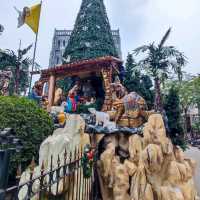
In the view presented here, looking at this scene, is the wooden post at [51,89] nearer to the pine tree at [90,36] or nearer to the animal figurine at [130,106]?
the pine tree at [90,36]

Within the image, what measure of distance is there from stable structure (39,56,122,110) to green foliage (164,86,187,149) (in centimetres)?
312

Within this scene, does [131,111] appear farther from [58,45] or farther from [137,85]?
[58,45]

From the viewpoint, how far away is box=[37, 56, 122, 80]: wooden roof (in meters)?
11.1

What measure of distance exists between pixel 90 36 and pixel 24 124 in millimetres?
12168

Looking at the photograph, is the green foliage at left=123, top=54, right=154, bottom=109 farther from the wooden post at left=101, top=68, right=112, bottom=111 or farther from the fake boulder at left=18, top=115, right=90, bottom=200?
the fake boulder at left=18, top=115, right=90, bottom=200

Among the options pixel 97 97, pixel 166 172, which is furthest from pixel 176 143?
pixel 97 97

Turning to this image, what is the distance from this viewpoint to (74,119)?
255 inches

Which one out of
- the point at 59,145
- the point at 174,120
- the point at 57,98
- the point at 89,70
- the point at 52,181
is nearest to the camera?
the point at 52,181

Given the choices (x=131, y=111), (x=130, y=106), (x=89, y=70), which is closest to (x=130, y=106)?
(x=130, y=106)

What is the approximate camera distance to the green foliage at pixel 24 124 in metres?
5.63

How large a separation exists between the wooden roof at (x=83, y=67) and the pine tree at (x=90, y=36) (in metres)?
3.53

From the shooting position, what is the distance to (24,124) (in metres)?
5.91

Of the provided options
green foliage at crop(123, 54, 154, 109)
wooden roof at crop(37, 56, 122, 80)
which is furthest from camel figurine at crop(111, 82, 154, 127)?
green foliage at crop(123, 54, 154, 109)

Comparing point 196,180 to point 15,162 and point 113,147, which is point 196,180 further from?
point 15,162
